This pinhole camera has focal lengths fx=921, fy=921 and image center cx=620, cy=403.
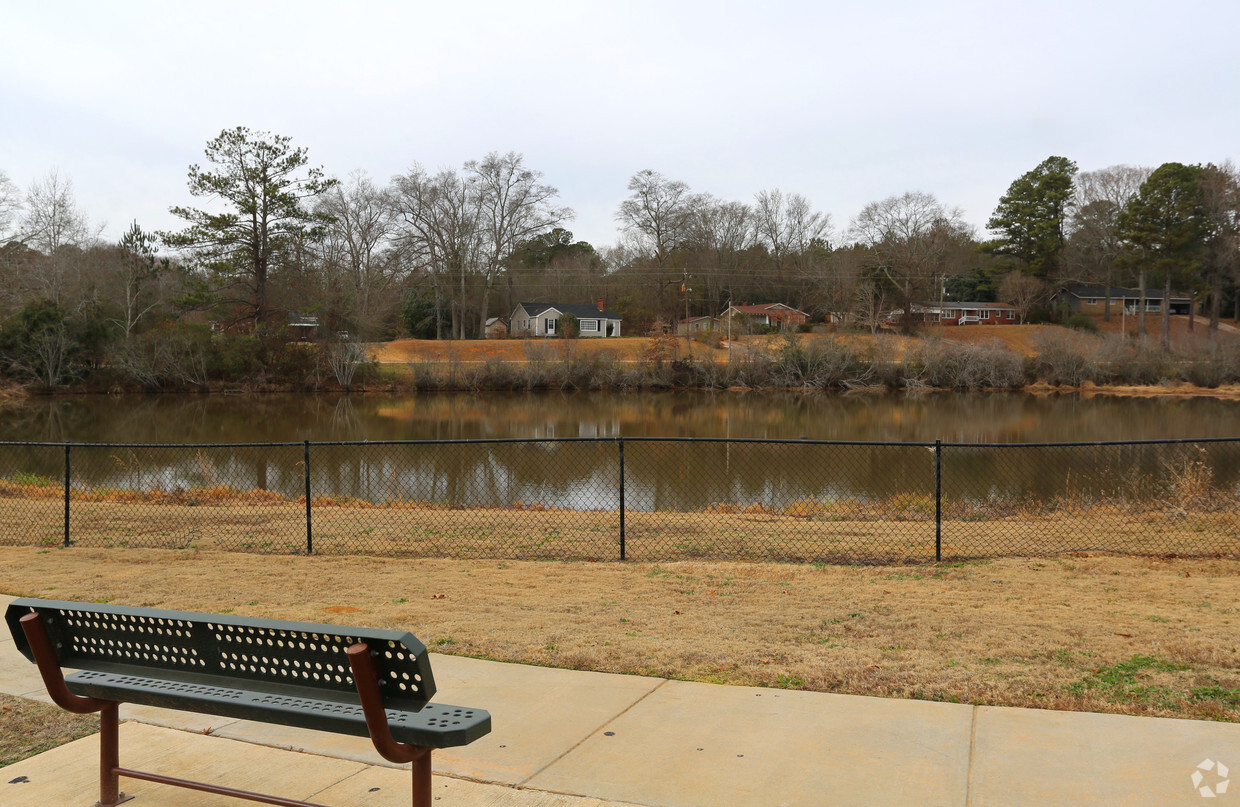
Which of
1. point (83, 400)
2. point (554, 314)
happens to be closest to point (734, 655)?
point (83, 400)

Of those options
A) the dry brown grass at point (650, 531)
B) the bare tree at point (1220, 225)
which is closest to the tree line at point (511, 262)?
the bare tree at point (1220, 225)

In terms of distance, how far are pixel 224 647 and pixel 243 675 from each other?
5.5 inches

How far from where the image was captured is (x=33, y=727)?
15.4 feet

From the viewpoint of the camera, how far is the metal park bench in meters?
3.09

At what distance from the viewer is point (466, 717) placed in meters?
3.23

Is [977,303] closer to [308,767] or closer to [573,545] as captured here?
[573,545]

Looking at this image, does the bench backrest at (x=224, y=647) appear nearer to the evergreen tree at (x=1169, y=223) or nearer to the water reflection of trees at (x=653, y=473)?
the water reflection of trees at (x=653, y=473)

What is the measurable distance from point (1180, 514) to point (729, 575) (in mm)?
8076

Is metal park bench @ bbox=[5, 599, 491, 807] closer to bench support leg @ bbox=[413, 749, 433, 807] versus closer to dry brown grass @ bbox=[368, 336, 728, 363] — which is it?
bench support leg @ bbox=[413, 749, 433, 807]

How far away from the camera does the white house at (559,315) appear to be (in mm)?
88750

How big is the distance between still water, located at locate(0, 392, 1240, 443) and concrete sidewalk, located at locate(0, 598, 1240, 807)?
90.6ft

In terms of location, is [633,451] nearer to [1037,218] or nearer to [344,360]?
[344,360]

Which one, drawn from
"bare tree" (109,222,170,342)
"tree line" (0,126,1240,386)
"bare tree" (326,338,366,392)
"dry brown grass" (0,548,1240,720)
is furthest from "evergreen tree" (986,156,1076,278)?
"dry brown grass" (0,548,1240,720)

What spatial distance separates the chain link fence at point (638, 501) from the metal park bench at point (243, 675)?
20.5ft
